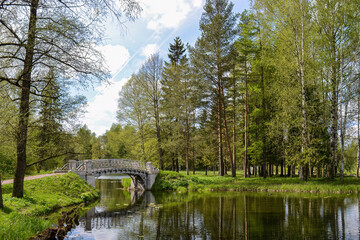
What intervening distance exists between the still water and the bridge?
235 inches

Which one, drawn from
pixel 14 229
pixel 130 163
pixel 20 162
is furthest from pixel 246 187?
pixel 14 229

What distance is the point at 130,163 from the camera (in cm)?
2614

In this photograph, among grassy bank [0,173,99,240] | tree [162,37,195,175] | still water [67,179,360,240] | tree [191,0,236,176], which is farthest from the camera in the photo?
tree [162,37,195,175]

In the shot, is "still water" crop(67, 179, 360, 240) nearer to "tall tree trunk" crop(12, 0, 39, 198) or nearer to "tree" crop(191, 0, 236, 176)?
"tall tree trunk" crop(12, 0, 39, 198)

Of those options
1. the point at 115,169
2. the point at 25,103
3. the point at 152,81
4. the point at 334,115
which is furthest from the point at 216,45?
the point at 25,103

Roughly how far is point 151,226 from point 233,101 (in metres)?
18.5

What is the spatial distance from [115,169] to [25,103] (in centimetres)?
1444

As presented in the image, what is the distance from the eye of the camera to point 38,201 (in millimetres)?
13633

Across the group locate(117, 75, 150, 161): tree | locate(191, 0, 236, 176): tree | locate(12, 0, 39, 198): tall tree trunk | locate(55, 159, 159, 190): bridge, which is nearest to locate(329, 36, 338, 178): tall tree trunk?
locate(191, 0, 236, 176): tree

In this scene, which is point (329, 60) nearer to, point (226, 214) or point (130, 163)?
point (226, 214)

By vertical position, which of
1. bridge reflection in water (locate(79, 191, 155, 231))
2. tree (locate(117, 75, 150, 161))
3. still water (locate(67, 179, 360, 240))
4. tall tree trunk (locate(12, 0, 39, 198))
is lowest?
bridge reflection in water (locate(79, 191, 155, 231))

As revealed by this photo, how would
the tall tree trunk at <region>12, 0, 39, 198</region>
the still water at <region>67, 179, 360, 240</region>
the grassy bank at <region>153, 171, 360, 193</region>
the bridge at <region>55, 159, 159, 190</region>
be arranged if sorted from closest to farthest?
1. the tall tree trunk at <region>12, 0, 39, 198</region>
2. the still water at <region>67, 179, 360, 240</region>
3. the grassy bank at <region>153, 171, 360, 193</region>
4. the bridge at <region>55, 159, 159, 190</region>

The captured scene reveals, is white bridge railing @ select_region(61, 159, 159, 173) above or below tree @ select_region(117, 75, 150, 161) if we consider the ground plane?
below

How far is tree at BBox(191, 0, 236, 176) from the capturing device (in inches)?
1043
